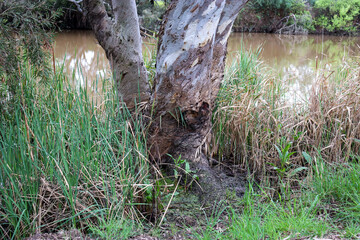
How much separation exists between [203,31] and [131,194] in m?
1.20

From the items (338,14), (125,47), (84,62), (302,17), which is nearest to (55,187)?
(125,47)

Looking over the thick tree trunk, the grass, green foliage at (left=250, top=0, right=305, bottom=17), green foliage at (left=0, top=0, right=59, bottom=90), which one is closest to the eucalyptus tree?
the thick tree trunk

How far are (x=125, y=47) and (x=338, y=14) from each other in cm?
1802

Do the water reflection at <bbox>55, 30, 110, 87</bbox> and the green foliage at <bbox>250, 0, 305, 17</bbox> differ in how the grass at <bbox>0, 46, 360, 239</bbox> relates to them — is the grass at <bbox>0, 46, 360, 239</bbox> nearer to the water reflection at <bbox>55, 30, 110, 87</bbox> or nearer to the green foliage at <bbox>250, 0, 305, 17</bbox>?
the water reflection at <bbox>55, 30, 110, 87</bbox>

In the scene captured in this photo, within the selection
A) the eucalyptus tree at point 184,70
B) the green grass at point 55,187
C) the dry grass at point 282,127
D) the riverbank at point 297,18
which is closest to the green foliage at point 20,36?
the green grass at point 55,187

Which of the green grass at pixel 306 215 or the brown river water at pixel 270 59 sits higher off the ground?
the brown river water at pixel 270 59

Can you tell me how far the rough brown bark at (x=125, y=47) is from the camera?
2982 millimetres

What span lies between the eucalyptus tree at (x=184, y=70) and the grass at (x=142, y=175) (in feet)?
0.80

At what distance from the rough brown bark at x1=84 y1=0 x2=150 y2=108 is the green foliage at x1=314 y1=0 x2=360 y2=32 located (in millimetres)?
16453

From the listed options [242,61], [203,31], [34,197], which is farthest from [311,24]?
[34,197]

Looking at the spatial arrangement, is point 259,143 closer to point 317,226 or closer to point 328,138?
point 328,138

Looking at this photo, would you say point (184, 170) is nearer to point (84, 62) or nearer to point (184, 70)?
point (184, 70)

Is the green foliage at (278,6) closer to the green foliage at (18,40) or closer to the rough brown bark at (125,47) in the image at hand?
the rough brown bark at (125,47)

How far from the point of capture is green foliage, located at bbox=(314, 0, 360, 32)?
1706 cm
